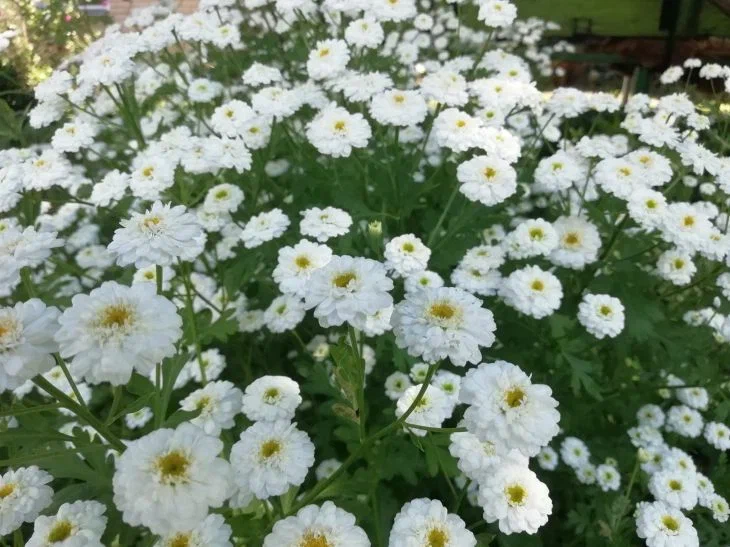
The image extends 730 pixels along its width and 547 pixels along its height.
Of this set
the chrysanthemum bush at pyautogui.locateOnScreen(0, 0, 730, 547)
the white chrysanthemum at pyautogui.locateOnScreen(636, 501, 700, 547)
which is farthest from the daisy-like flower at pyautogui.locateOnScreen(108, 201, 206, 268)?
the white chrysanthemum at pyautogui.locateOnScreen(636, 501, 700, 547)

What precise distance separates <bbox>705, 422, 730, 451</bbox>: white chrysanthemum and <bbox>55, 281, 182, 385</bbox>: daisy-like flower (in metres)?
2.02

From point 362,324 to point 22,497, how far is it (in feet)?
2.51

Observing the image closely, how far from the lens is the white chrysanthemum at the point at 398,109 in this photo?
2.11 metres

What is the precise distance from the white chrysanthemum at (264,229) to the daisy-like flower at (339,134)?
0.29 metres

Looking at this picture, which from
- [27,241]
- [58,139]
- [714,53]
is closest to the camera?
[27,241]

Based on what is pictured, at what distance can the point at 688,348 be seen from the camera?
6.82 ft

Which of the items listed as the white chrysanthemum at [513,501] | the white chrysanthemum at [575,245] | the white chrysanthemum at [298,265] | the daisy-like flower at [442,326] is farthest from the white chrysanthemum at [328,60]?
the white chrysanthemum at [513,501]

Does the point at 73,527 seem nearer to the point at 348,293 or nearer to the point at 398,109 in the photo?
the point at 348,293

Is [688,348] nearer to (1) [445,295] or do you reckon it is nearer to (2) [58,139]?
(1) [445,295]

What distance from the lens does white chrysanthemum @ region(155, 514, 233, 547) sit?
1.02 m

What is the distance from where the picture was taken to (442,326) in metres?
1.05

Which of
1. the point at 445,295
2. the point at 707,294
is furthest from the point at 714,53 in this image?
the point at 445,295

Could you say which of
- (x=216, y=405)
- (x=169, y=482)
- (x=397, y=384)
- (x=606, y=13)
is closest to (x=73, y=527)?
(x=169, y=482)

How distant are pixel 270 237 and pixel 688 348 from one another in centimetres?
153
